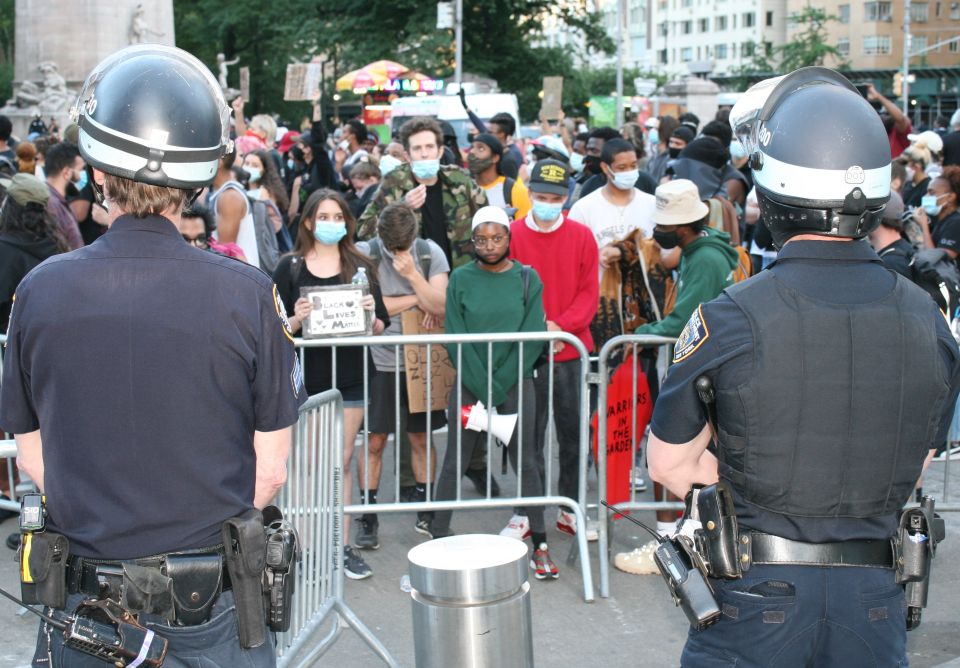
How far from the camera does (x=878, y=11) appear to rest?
98250 millimetres

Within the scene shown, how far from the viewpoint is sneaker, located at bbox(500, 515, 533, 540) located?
6.78m

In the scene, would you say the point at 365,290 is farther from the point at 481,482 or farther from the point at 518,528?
the point at 481,482

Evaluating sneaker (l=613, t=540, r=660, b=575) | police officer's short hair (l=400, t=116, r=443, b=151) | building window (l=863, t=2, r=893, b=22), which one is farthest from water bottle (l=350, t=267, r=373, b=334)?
building window (l=863, t=2, r=893, b=22)

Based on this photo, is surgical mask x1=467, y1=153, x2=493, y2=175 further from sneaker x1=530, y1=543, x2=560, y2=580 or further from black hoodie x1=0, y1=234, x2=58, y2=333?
sneaker x1=530, y1=543, x2=560, y2=580

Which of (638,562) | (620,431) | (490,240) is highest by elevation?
(490,240)

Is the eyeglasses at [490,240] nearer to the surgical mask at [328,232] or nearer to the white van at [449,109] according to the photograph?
the surgical mask at [328,232]

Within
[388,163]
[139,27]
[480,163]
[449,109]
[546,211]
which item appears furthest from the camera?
[139,27]

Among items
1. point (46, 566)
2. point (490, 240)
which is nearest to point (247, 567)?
point (46, 566)

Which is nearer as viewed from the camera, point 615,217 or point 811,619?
point 811,619

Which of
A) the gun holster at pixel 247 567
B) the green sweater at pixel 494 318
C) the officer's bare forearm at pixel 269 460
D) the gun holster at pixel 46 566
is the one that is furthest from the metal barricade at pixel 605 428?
the gun holster at pixel 46 566

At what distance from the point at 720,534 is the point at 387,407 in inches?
166

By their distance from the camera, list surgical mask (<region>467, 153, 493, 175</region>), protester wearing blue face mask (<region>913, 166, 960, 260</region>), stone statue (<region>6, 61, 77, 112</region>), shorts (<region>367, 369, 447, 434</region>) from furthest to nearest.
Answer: stone statue (<region>6, 61, 77, 112</region>), surgical mask (<region>467, 153, 493, 175</region>), protester wearing blue face mask (<region>913, 166, 960, 260</region>), shorts (<region>367, 369, 447, 434</region>)

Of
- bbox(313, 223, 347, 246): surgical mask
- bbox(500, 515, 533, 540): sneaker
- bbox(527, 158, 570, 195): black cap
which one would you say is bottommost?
bbox(500, 515, 533, 540): sneaker

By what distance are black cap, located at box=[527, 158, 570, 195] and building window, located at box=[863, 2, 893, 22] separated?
325 ft
